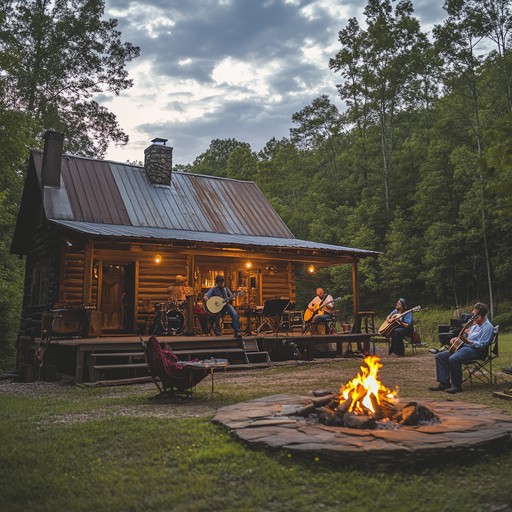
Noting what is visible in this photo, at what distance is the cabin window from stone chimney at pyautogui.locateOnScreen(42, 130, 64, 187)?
2267 millimetres

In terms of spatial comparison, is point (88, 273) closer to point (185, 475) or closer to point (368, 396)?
point (368, 396)

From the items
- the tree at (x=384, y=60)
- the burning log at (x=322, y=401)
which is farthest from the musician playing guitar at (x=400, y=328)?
the tree at (x=384, y=60)

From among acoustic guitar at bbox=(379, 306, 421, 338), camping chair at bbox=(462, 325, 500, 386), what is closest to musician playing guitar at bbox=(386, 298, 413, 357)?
acoustic guitar at bbox=(379, 306, 421, 338)

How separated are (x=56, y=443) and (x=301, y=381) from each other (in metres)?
4.85

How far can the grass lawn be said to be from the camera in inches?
123

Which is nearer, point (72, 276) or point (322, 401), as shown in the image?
point (322, 401)

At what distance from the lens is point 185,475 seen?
11.9ft

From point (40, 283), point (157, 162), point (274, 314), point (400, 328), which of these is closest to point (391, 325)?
point (400, 328)

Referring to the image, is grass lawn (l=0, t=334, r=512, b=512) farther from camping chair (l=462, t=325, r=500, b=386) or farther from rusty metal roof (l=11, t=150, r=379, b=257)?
rusty metal roof (l=11, t=150, r=379, b=257)

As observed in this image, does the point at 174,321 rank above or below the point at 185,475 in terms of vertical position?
above

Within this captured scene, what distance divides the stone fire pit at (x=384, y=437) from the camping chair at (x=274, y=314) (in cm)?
705

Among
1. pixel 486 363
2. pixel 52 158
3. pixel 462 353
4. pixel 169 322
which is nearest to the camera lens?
pixel 462 353

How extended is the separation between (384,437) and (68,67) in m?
25.4

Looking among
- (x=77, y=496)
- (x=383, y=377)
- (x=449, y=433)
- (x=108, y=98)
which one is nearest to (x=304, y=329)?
(x=383, y=377)
